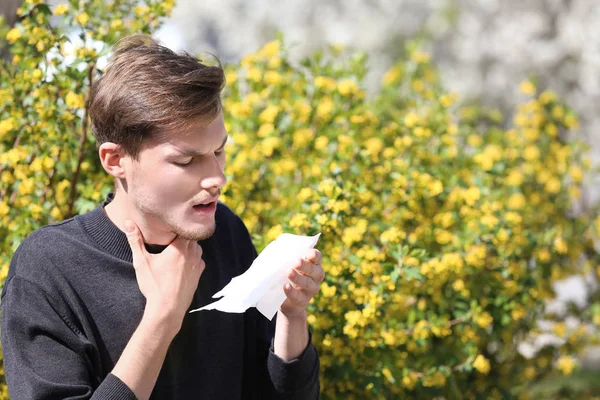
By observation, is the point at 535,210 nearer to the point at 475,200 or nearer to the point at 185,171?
the point at 475,200

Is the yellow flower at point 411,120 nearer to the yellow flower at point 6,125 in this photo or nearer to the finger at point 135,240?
the yellow flower at point 6,125

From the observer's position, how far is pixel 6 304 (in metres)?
1.56

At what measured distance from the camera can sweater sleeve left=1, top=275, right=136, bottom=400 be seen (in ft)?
4.85

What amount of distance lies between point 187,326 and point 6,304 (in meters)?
0.37

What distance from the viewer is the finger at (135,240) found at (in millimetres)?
1637

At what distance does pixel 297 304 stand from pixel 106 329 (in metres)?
0.37

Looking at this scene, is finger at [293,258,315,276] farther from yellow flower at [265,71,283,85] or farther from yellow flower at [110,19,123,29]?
yellow flower at [265,71,283,85]

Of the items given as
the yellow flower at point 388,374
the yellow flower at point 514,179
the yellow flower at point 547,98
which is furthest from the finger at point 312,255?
the yellow flower at point 547,98

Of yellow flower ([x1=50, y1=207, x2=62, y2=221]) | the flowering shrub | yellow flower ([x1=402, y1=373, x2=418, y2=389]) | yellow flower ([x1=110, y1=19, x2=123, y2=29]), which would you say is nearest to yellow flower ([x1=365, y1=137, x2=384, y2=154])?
the flowering shrub

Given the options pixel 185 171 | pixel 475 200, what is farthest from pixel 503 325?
pixel 185 171

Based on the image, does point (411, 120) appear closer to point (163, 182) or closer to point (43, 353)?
point (163, 182)

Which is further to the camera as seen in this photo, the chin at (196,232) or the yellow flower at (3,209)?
the yellow flower at (3,209)

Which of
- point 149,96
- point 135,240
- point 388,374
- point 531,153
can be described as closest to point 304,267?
point 135,240

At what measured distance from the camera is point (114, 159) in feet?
5.50
